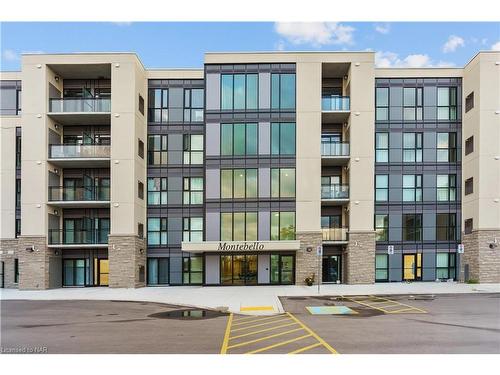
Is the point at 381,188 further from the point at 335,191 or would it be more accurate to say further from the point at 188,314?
the point at 188,314

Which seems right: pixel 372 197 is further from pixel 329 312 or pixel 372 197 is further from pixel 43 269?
pixel 43 269

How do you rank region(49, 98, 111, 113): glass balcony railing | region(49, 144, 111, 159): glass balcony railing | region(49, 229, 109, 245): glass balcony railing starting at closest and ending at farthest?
region(49, 144, 111, 159): glass balcony railing < region(49, 98, 111, 113): glass balcony railing < region(49, 229, 109, 245): glass balcony railing

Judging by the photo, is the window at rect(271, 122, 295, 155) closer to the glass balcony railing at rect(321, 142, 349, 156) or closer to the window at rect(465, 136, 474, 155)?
the glass balcony railing at rect(321, 142, 349, 156)

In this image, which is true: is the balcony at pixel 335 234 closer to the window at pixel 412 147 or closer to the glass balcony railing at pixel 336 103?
the window at pixel 412 147

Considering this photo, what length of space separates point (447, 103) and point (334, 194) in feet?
34.8

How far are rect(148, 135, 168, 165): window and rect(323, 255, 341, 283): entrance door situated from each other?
1338 centimetres

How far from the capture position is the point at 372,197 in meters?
30.5

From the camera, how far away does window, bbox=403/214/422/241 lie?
32.5 m

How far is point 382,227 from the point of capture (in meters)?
32.6

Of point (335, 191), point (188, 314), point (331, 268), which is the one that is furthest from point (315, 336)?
point (331, 268)

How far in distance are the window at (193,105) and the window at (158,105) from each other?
1.43m

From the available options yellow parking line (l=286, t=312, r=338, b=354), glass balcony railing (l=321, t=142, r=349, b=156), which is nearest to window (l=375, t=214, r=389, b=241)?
glass balcony railing (l=321, t=142, r=349, b=156)

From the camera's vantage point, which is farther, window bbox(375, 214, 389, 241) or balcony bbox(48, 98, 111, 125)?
window bbox(375, 214, 389, 241)

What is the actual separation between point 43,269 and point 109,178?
7.33 metres
